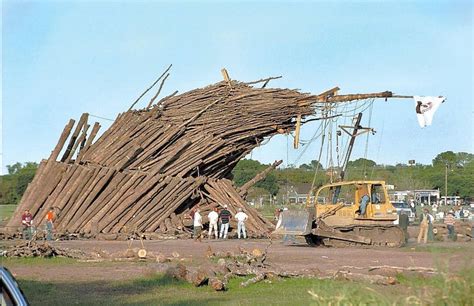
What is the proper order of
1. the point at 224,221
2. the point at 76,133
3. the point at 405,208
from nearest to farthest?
the point at 224,221
the point at 76,133
the point at 405,208

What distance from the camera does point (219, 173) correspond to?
4081 centimetres

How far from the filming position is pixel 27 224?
34719 mm

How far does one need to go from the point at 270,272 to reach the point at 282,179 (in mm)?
84666

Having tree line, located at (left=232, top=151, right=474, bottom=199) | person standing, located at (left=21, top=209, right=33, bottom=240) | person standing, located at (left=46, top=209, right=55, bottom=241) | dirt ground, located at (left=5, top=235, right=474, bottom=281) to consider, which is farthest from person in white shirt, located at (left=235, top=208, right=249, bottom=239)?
tree line, located at (left=232, top=151, right=474, bottom=199)

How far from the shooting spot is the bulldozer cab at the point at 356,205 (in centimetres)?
3198

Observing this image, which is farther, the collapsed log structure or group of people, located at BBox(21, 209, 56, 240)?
the collapsed log structure

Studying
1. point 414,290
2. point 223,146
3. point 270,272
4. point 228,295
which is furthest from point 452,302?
point 223,146

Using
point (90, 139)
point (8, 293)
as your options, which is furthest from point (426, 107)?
point (8, 293)

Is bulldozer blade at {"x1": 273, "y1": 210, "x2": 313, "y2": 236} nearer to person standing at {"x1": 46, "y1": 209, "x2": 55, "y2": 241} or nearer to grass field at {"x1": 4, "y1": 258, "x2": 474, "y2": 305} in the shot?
person standing at {"x1": 46, "y1": 209, "x2": 55, "y2": 241}

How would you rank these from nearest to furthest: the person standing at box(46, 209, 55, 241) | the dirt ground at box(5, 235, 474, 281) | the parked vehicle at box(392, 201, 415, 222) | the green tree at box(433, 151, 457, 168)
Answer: the dirt ground at box(5, 235, 474, 281), the person standing at box(46, 209, 55, 241), the parked vehicle at box(392, 201, 415, 222), the green tree at box(433, 151, 457, 168)

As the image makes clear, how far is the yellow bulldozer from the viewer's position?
1256 inches

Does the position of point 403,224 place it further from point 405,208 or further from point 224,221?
point 405,208

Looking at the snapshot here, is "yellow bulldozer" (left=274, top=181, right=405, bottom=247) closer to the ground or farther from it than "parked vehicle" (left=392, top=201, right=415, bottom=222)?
closer to the ground

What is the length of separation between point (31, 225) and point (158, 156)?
6.47 meters
